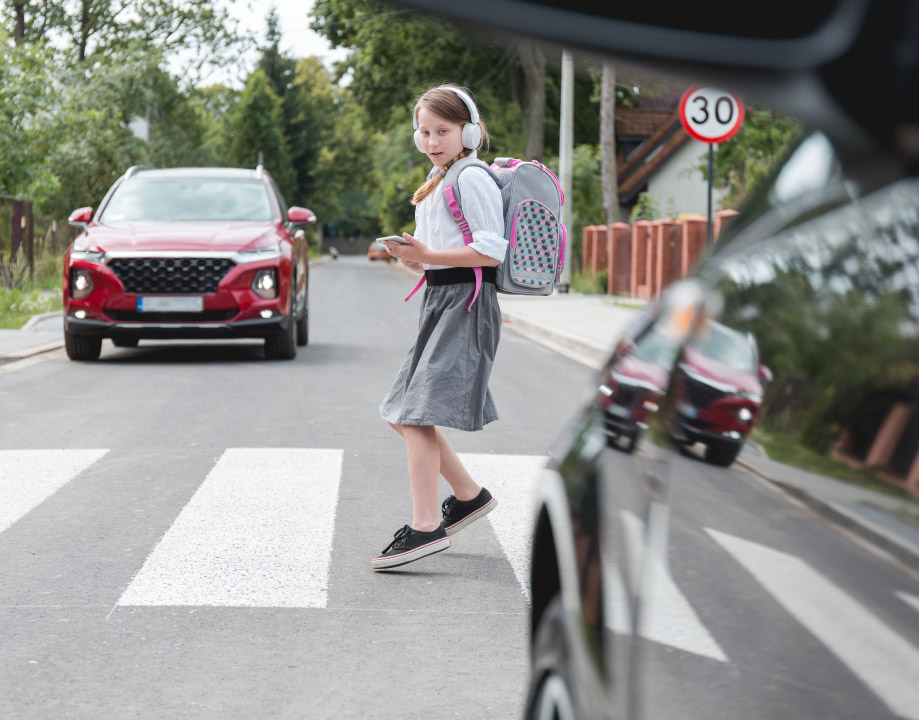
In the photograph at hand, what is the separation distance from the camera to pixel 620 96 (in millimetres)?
45156

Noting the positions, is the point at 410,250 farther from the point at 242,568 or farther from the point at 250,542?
the point at 250,542

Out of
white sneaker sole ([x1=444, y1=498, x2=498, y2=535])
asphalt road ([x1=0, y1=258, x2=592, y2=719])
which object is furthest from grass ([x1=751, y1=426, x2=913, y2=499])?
white sneaker sole ([x1=444, y1=498, x2=498, y2=535])

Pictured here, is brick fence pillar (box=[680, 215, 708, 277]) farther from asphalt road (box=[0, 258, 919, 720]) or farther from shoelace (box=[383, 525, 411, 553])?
shoelace (box=[383, 525, 411, 553])

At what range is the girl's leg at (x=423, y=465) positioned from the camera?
16.0 ft

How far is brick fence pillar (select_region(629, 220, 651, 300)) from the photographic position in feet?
93.2

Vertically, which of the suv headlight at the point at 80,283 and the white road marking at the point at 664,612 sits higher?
the white road marking at the point at 664,612

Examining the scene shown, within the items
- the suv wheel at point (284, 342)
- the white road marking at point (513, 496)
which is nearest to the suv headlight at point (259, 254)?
the suv wheel at point (284, 342)

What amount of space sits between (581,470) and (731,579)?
0.58 metres

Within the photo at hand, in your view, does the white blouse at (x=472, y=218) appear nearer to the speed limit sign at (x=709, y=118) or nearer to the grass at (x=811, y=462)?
the grass at (x=811, y=462)

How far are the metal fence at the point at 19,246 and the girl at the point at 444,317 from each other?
1858cm

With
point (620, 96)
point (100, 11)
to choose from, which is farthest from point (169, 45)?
point (620, 96)

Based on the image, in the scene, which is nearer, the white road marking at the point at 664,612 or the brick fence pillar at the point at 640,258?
the white road marking at the point at 664,612

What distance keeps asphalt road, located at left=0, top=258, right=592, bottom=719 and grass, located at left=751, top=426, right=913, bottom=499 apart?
7.28 feet

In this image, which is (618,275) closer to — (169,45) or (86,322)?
(86,322)
